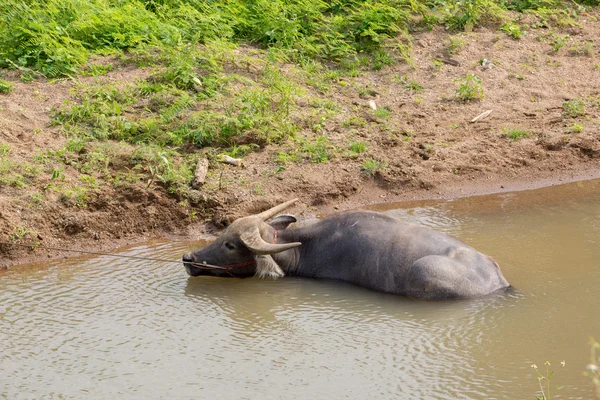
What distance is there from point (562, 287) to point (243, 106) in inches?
185

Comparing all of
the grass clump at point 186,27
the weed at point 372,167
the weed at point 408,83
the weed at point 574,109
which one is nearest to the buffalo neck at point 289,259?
the weed at point 372,167

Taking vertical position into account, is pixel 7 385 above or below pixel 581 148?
below

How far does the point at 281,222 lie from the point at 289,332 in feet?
5.42

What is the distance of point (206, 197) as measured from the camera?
29.0ft

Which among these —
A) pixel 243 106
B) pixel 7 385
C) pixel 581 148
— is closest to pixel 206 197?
pixel 243 106

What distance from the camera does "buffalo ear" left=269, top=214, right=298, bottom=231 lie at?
7.79m

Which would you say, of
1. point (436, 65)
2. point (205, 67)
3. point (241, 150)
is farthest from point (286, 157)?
point (436, 65)

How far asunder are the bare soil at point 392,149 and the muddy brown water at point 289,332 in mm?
538

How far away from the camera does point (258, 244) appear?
728 centimetres

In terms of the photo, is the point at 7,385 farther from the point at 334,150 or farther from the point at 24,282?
the point at 334,150

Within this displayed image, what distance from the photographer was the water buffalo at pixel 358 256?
677 cm

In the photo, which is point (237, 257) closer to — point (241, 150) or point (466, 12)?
point (241, 150)

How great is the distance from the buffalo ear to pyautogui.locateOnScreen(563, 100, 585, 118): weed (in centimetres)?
475

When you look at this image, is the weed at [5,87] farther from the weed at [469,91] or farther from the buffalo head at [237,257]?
the weed at [469,91]
